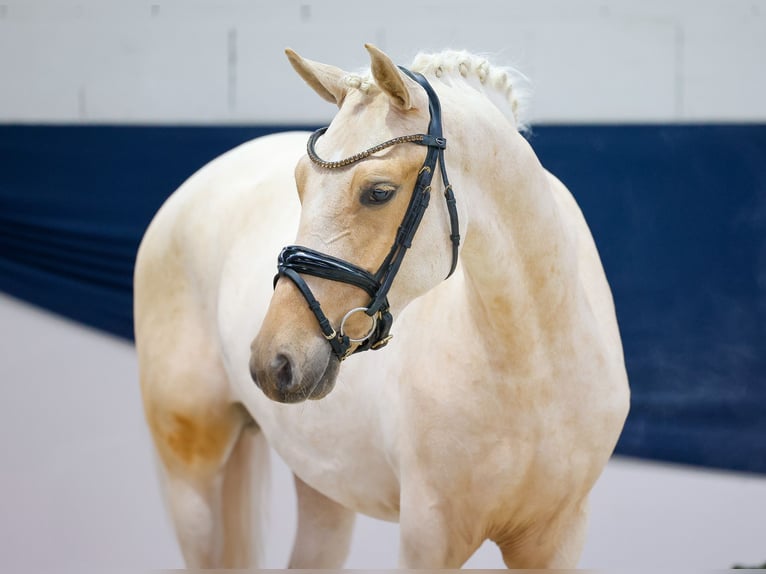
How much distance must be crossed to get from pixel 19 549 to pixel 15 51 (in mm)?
1859

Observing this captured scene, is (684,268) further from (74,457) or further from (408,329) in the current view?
(74,457)

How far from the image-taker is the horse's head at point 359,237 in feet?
4.51

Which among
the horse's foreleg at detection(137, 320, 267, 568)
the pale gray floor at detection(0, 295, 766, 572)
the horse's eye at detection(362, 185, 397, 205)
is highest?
the horse's eye at detection(362, 185, 397, 205)

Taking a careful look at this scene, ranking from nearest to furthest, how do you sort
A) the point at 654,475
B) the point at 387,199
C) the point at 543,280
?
the point at 387,199 < the point at 543,280 < the point at 654,475

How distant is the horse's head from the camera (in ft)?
4.51

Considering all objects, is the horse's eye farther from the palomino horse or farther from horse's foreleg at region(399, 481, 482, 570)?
horse's foreleg at region(399, 481, 482, 570)

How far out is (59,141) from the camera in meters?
3.72

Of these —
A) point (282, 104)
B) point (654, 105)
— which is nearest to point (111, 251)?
point (282, 104)

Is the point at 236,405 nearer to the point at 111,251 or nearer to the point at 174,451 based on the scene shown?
the point at 174,451

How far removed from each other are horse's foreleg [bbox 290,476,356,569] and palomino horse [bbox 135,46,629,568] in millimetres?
235

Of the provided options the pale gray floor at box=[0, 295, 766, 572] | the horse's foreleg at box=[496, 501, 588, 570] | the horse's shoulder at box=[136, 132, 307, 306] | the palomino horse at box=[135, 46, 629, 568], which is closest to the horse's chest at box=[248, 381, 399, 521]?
the palomino horse at box=[135, 46, 629, 568]

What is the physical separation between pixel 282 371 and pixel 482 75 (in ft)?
2.09

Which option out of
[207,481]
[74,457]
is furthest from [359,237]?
[74,457]

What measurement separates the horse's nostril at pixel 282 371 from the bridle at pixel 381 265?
68mm
